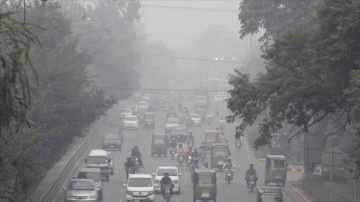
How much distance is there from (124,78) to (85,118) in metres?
56.1

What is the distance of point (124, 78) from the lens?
110062mm

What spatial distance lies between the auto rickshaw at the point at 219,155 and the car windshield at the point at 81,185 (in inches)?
848

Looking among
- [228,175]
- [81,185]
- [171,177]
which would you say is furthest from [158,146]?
[81,185]

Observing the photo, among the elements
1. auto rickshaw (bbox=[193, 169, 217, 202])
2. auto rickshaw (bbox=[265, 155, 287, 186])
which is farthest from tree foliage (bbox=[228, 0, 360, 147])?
auto rickshaw (bbox=[265, 155, 287, 186])

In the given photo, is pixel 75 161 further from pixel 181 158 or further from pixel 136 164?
pixel 181 158

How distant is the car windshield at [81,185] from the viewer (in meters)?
42.6

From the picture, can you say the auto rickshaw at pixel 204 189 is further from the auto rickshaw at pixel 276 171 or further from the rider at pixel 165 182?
the auto rickshaw at pixel 276 171

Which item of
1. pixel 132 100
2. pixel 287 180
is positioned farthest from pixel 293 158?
pixel 132 100

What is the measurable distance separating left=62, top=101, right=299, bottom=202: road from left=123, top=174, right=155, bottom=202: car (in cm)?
200

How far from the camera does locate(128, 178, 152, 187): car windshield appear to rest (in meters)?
44.3

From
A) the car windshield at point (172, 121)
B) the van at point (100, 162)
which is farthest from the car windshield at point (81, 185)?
the car windshield at point (172, 121)

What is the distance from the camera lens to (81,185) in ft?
141

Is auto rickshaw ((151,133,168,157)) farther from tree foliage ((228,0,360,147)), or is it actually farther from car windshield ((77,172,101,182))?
tree foliage ((228,0,360,147))

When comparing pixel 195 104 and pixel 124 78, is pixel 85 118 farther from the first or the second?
pixel 195 104
